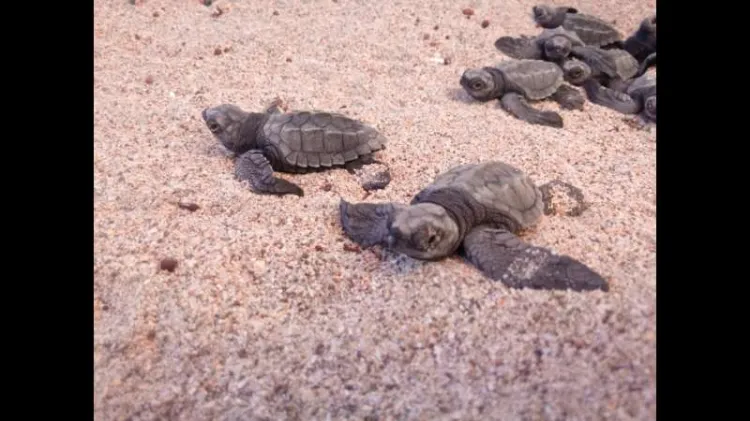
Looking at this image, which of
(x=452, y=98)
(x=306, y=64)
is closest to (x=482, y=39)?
(x=452, y=98)

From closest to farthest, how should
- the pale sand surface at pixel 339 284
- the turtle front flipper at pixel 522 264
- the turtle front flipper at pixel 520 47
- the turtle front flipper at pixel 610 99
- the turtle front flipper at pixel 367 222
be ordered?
1. the pale sand surface at pixel 339 284
2. the turtle front flipper at pixel 522 264
3. the turtle front flipper at pixel 367 222
4. the turtle front flipper at pixel 610 99
5. the turtle front flipper at pixel 520 47

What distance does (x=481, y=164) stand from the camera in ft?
7.19

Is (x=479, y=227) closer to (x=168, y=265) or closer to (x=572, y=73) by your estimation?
(x=168, y=265)

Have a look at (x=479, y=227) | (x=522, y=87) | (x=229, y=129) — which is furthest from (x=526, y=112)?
(x=229, y=129)

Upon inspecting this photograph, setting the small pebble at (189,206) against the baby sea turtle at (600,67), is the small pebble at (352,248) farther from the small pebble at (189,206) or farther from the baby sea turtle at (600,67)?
the baby sea turtle at (600,67)

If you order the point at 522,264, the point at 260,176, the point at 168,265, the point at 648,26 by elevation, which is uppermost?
the point at 648,26

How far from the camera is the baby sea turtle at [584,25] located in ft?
15.7

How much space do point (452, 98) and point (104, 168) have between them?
2315 millimetres

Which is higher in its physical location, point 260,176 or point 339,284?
point 339,284

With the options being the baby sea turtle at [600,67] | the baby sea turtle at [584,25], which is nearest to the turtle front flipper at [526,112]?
the baby sea turtle at [600,67]

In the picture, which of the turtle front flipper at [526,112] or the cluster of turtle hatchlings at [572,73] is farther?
the cluster of turtle hatchlings at [572,73]

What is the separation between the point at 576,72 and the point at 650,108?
828 millimetres

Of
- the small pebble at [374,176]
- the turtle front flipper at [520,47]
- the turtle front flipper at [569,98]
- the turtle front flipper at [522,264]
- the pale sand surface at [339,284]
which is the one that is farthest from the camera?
the turtle front flipper at [520,47]
